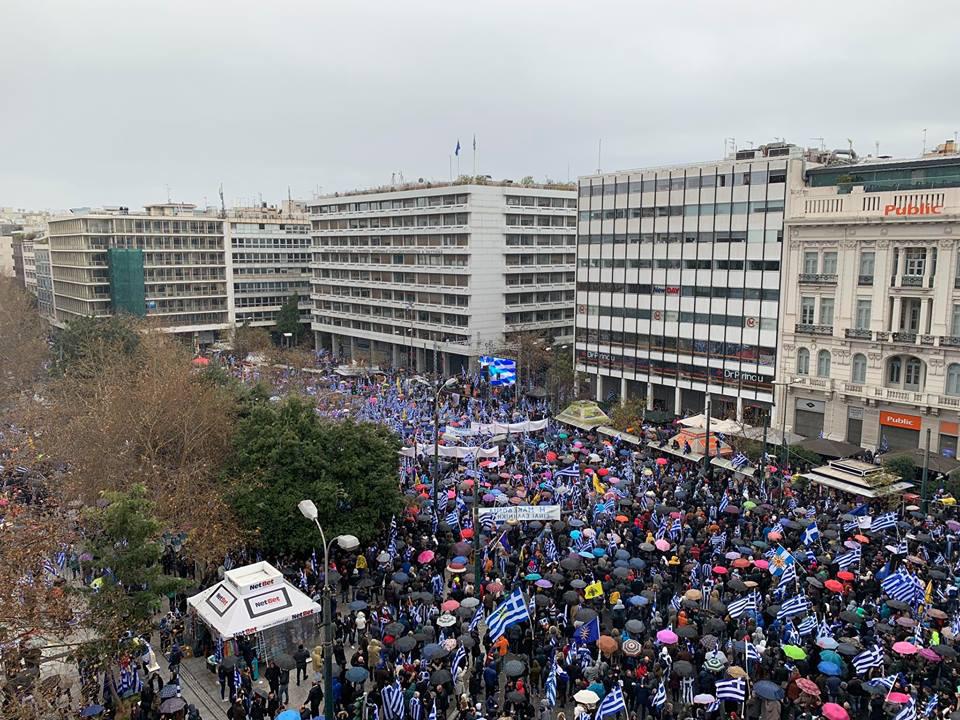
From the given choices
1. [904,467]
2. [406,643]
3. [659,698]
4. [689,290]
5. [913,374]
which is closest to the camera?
[659,698]

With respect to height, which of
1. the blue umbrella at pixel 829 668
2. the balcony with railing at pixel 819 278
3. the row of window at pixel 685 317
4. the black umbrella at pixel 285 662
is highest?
the balcony with railing at pixel 819 278

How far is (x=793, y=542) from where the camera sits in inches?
1141

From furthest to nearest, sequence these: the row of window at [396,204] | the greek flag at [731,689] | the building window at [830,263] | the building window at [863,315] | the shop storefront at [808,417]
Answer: the row of window at [396,204]
the shop storefront at [808,417]
the building window at [830,263]
the building window at [863,315]
the greek flag at [731,689]

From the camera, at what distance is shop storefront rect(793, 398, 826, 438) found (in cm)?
4634

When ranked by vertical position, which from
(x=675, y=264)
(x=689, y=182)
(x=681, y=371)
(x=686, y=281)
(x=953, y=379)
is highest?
(x=689, y=182)

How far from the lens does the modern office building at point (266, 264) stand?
3848 inches

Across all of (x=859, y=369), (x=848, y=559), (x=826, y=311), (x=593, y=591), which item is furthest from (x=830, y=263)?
(x=593, y=591)

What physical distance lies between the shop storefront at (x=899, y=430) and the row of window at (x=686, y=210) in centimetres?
1364

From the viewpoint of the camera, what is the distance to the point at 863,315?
43.4 m

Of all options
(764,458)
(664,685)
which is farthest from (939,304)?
(664,685)

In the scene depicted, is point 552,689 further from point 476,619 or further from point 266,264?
point 266,264

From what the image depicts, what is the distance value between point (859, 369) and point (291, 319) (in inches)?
2748

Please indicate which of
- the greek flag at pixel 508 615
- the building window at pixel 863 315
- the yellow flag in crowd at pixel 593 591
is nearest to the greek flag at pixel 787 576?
the yellow flag in crowd at pixel 593 591

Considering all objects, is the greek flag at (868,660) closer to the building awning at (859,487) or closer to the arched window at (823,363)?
the building awning at (859,487)
